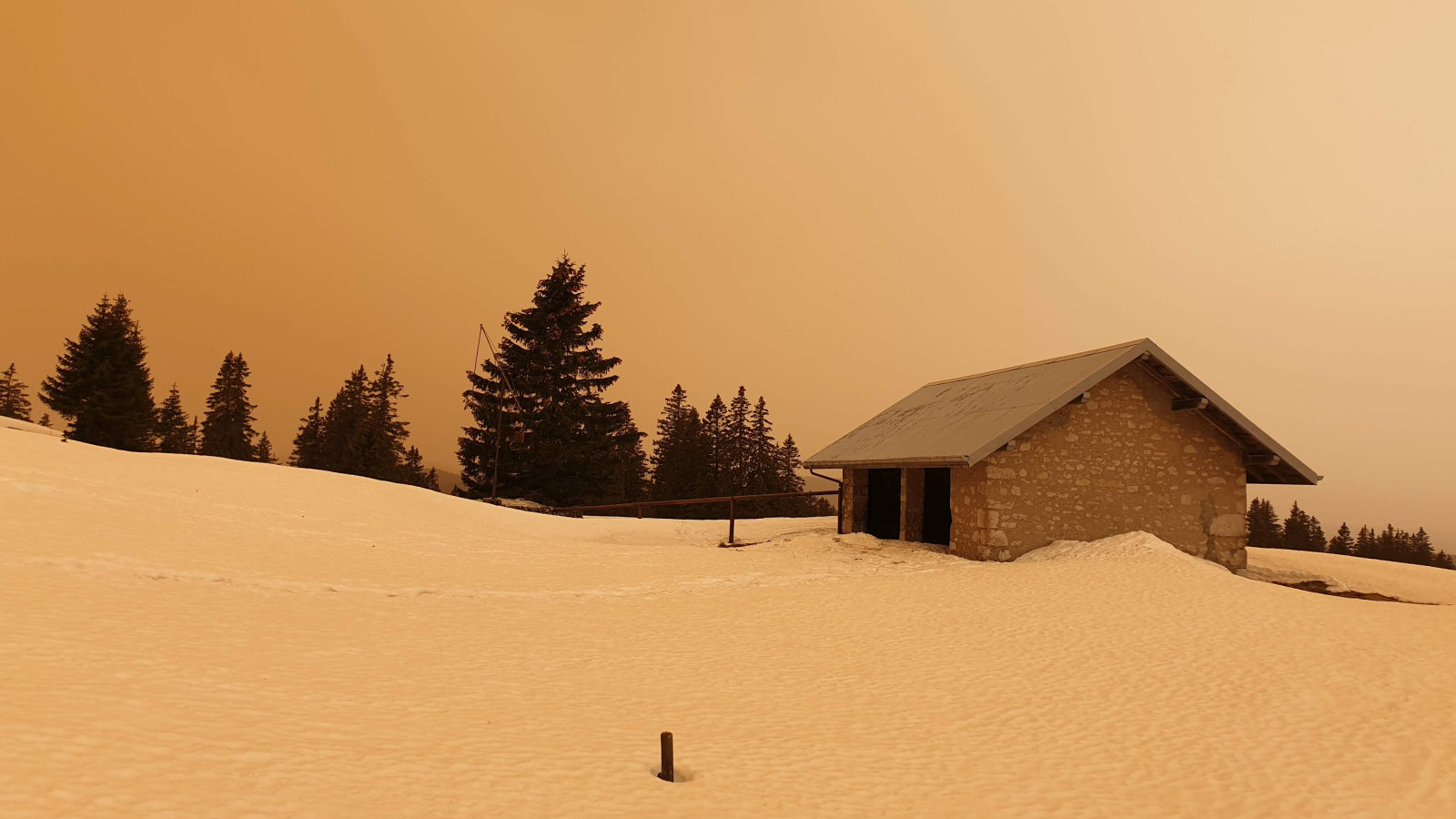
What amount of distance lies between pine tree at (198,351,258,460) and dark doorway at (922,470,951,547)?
183ft

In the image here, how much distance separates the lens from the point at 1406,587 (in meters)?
18.8

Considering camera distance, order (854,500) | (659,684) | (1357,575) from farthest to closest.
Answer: (854,500) → (1357,575) → (659,684)

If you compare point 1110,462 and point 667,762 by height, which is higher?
point 1110,462

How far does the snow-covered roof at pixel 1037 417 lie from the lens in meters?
16.7

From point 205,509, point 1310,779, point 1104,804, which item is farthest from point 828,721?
point 205,509

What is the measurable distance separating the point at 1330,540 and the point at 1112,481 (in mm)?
58078

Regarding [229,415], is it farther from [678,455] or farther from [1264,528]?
[1264,528]

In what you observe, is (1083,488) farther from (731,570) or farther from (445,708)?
(445,708)

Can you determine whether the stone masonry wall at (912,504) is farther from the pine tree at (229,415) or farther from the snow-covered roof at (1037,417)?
the pine tree at (229,415)

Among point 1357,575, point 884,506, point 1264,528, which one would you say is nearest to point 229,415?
point 884,506

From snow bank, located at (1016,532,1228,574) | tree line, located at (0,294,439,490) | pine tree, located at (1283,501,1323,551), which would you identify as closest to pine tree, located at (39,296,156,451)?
tree line, located at (0,294,439,490)

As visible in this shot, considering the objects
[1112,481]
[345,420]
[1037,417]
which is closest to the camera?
[1037,417]

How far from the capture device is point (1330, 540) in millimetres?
58969

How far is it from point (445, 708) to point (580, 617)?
186 inches
